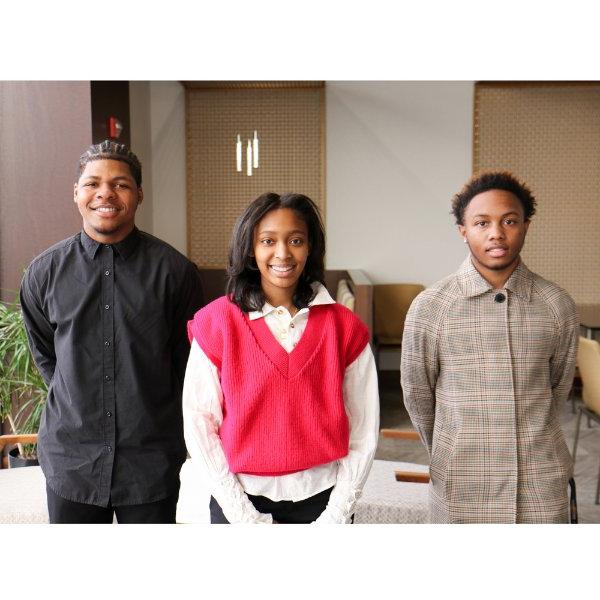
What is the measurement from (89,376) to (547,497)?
43.0 inches

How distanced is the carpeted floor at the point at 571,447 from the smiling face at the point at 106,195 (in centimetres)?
250

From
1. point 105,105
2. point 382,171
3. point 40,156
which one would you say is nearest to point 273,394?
point 40,156

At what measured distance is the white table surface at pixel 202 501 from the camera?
2.36 meters

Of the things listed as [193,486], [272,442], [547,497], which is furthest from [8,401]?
[547,497]

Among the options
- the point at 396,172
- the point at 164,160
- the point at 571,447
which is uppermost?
the point at 164,160

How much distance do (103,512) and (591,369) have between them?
2380 millimetres

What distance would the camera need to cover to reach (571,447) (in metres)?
4.22

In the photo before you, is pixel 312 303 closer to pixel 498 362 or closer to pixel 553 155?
pixel 498 362

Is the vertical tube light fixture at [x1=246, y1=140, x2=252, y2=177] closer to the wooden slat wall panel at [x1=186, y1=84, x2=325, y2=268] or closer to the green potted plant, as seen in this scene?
the wooden slat wall panel at [x1=186, y1=84, x2=325, y2=268]

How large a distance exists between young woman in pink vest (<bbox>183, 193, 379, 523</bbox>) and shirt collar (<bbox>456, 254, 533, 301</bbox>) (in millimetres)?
315

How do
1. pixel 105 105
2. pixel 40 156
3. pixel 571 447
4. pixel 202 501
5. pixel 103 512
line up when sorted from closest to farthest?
pixel 103 512 → pixel 202 501 → pixel 40 156 → pixel 105 105 → pixel 571 447

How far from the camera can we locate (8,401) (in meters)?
2.91
